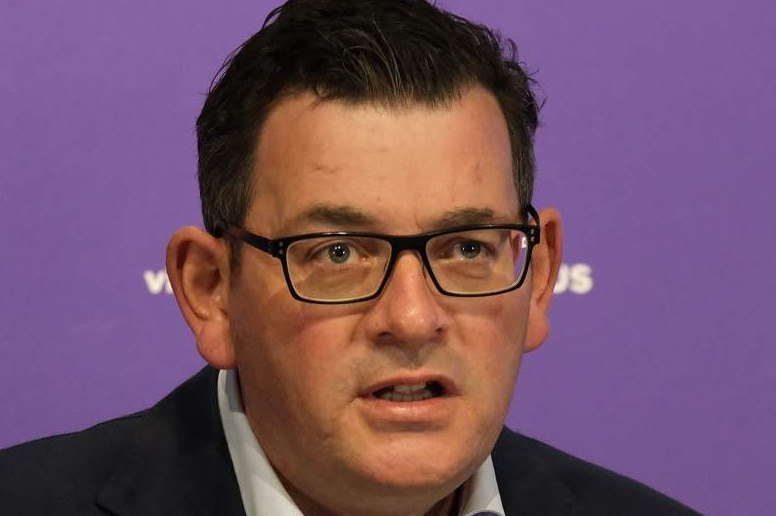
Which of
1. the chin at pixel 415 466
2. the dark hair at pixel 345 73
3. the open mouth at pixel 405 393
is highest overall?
the dark hair at pixel 345 73

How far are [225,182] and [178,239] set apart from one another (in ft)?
0.26

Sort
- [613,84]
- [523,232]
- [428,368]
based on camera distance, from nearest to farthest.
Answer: [428,368], [523,232], [613,84]

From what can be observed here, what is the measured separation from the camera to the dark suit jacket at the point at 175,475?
1680mm

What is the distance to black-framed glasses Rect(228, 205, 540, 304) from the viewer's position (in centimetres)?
151

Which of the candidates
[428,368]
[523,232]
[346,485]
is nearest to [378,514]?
[346,485]

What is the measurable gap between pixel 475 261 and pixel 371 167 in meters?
0.15

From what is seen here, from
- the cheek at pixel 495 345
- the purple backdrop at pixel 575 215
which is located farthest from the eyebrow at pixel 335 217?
the purple backdrop at pixel 575 215

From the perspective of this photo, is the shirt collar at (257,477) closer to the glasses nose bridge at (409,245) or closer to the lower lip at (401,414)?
the lower lip at (401,414)

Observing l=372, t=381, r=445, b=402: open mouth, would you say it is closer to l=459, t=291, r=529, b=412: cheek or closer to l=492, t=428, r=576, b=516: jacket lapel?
l=459, t=291, r=529, b=412: cheek

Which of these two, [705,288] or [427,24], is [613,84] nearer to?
[705,288]

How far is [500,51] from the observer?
1.70 metres

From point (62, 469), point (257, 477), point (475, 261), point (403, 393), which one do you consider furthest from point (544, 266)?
point (62, 469)

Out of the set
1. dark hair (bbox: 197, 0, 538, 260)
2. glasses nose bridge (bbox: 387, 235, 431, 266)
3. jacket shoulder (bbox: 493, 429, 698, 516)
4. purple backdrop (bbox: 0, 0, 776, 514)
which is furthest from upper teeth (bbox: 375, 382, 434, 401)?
purple backdrop (bbox: 0, 0, 776, 514)

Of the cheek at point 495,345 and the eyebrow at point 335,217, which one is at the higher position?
the eyebrow at point 335,217
